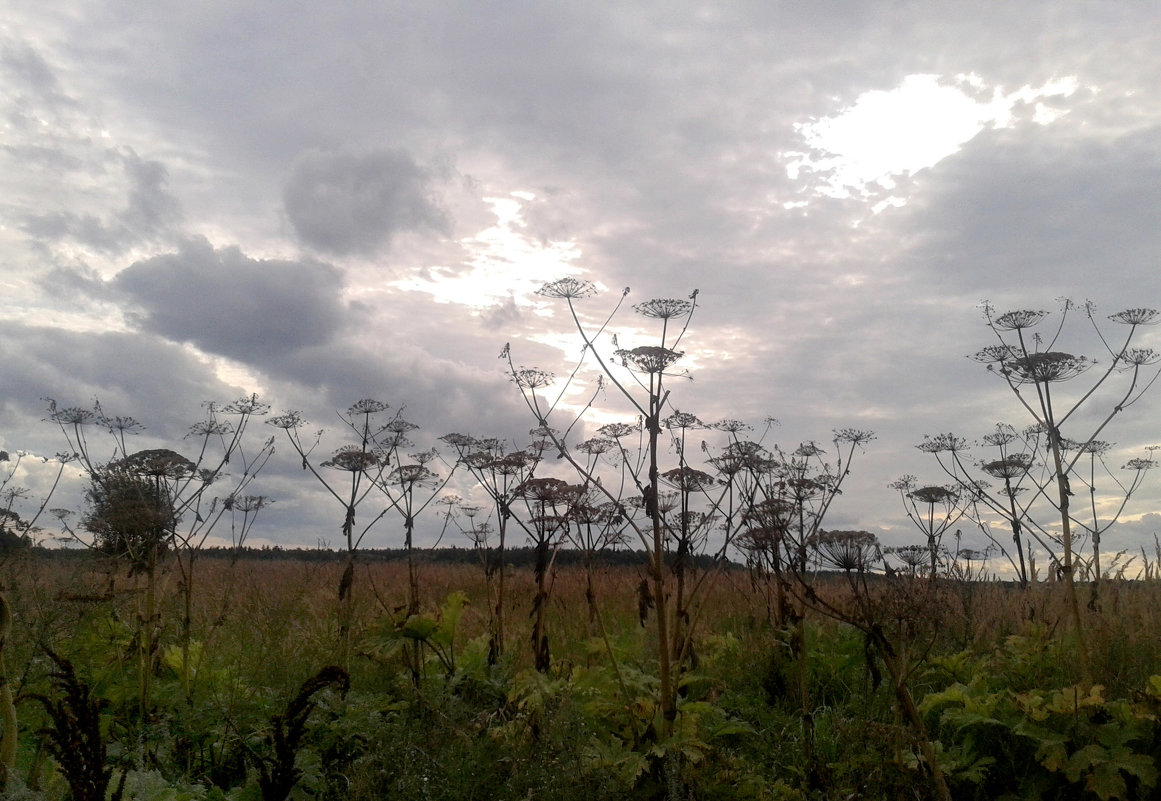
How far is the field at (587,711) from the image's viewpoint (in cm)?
438

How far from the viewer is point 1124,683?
20.2 feet

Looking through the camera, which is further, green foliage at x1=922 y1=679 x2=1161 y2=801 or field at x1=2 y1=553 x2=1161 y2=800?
green foliage at x1=922 y1=679 x2=1161 y2=801

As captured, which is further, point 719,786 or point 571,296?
point 571,296

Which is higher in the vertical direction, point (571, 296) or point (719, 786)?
point (571, 296)

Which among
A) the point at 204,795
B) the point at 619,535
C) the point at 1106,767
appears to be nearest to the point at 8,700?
the point at 204,795

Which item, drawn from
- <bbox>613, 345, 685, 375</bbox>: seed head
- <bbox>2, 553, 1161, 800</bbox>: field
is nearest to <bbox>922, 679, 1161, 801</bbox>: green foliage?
<bbox>2, 553, 1161, 800</bbox>: field

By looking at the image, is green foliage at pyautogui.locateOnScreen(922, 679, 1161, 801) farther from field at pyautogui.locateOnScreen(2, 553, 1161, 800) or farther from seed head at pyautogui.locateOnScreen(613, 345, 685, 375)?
seed head at pyautogui.locateOnScreen(613, 345, 685, 375)

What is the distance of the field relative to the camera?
14.4 ft

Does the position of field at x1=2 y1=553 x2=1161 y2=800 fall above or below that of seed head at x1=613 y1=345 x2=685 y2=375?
below

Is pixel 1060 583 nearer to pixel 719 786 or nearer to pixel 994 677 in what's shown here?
pixel 994 677

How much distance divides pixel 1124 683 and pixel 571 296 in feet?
17.3

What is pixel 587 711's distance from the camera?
4824mm

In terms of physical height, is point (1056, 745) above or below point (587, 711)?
below

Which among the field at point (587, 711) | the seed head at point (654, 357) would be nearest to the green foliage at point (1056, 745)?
the field at point (587, 711)
